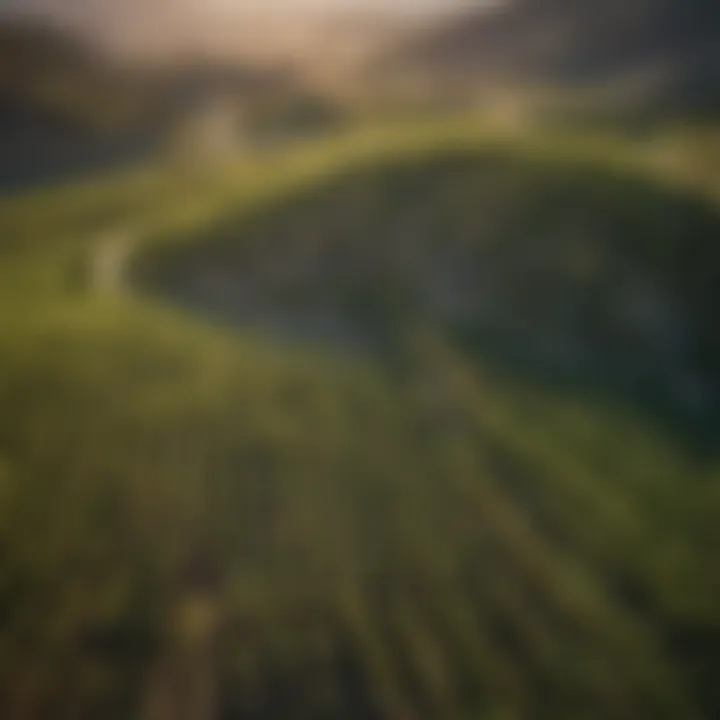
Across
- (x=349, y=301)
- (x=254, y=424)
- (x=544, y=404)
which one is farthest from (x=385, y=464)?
(x=349, y=301)

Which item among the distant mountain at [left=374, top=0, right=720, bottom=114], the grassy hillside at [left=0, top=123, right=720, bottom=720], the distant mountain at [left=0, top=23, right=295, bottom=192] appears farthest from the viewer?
the distant mountain at [left=374, top=0, right=720, bottom=114]

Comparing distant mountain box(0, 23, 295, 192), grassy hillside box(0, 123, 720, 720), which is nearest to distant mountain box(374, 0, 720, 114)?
distant mountain box(0, 23, 295, 192)

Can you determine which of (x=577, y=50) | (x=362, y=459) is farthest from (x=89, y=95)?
(x=362, y=459)

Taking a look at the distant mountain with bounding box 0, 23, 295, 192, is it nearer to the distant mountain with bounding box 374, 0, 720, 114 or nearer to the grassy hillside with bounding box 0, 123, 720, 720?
the distant mountain with bounding box 374, 0, 720, 114

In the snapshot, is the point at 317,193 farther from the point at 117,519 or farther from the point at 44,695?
the point at 44,695

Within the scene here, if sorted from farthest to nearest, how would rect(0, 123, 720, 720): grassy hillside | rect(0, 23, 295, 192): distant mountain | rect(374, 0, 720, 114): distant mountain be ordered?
rect(374, 0, 720, 114): distant mountain
rect(0, 23, 295, 192): distant mountain
rect(0, 123, 720, 720): grassy hillside

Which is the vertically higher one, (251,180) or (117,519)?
(251,180)

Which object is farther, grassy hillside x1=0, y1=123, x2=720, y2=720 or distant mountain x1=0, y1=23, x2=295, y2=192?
distant mountain x1=0, y1=23, x2=295, y2=192
